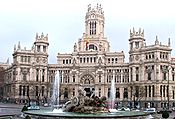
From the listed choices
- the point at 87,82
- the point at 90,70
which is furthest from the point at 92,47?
the point at 87,82

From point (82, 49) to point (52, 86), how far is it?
21084 mm

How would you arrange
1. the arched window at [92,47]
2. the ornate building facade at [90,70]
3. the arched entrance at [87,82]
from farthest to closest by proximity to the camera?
the arched window at [92,47] < the arched entrance at [87,82] < the ornate building facade at [90,70]

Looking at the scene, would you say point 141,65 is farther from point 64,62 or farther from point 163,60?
point 64,62

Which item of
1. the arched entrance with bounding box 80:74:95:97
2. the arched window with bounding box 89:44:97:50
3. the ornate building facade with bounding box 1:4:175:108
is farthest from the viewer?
the arched window with bounding box 89:44:97:50

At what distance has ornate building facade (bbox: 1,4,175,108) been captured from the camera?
123 m

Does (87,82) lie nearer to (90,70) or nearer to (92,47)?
(90,70)

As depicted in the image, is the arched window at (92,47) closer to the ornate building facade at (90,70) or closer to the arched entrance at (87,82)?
the ornate building facade at (90,70)

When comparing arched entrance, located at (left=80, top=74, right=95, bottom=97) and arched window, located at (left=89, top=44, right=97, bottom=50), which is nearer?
arched entrance, located at (left=80, top=74, right=95, bottom=97)

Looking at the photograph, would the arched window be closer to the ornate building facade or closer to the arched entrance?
the ornate building facade

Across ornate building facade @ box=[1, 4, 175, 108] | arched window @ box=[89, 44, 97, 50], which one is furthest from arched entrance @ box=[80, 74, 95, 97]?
arched window @ box=[89, 44, 97, 50]

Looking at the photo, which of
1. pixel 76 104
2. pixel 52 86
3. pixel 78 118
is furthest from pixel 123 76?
pixel 78 118

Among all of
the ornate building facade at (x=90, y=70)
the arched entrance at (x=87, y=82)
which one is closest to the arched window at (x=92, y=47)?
the ornate building facade at (x=90, y=70)

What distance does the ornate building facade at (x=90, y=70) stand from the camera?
123000 millimetres

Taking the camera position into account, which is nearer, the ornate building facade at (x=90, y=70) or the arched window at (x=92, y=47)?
the ornate building facade at (x=90, y=70)
